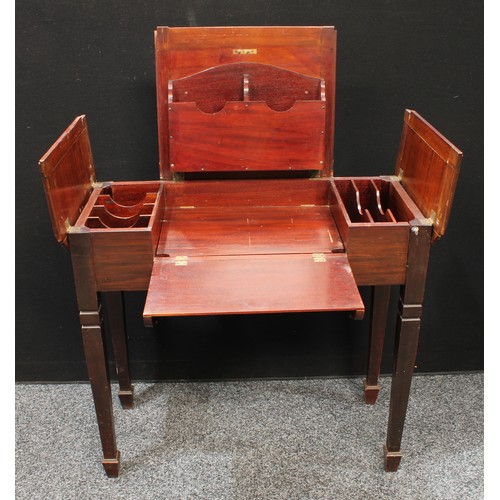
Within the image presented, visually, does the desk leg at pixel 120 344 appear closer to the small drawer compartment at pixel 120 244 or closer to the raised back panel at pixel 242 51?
the small drawer compartment at pixel 120 244

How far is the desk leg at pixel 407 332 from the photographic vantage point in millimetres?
1812

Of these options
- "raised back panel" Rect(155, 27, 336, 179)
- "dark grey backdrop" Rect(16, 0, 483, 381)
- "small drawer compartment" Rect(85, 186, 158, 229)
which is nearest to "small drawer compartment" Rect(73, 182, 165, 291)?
"small drawer compartment" Rect(85, 186, 158, 229)

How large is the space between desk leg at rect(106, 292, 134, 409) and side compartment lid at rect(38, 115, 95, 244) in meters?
0.49

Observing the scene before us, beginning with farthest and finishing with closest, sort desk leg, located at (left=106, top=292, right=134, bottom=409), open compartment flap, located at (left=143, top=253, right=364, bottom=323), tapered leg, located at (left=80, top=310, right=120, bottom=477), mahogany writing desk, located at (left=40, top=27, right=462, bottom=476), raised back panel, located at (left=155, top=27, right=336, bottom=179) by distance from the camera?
desk leg, located at (left=106, top=292, right=134, bottom=409) < raised back panel, located at (left=155, top=27, right=336, bottom=179) < tapered leg, located at (left=80, top=310, right=120, bottom=477) < mahogany writing desk, located at (left=40, top=27, right=462, bottom=476) < open compartment flap, located at (left=143, top=253, right=364, bottom=323)

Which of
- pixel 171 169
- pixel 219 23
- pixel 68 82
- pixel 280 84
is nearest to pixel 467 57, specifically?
pixel 280 84

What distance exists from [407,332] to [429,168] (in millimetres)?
499

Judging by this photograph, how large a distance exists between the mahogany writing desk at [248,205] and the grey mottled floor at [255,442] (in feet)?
0.47

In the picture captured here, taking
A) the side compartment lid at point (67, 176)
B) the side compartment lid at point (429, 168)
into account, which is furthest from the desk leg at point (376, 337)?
the side compartment lid at point (67, 176)

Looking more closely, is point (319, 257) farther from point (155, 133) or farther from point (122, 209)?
point (155, 133)

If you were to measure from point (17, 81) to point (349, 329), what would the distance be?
1.61m

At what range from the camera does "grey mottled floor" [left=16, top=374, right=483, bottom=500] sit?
2.17 meters

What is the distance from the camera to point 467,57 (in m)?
2.24

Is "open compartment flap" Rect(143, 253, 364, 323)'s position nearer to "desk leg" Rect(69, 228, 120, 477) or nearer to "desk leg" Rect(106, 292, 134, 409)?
"desk leg" Rect(69, 228, 120, 477)

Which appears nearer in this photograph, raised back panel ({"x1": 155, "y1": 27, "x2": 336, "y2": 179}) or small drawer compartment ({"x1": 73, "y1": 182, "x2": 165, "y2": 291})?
small drawer compartment ({"x1": 73, "y1": 182, "x2": 165, "y2": 291})
